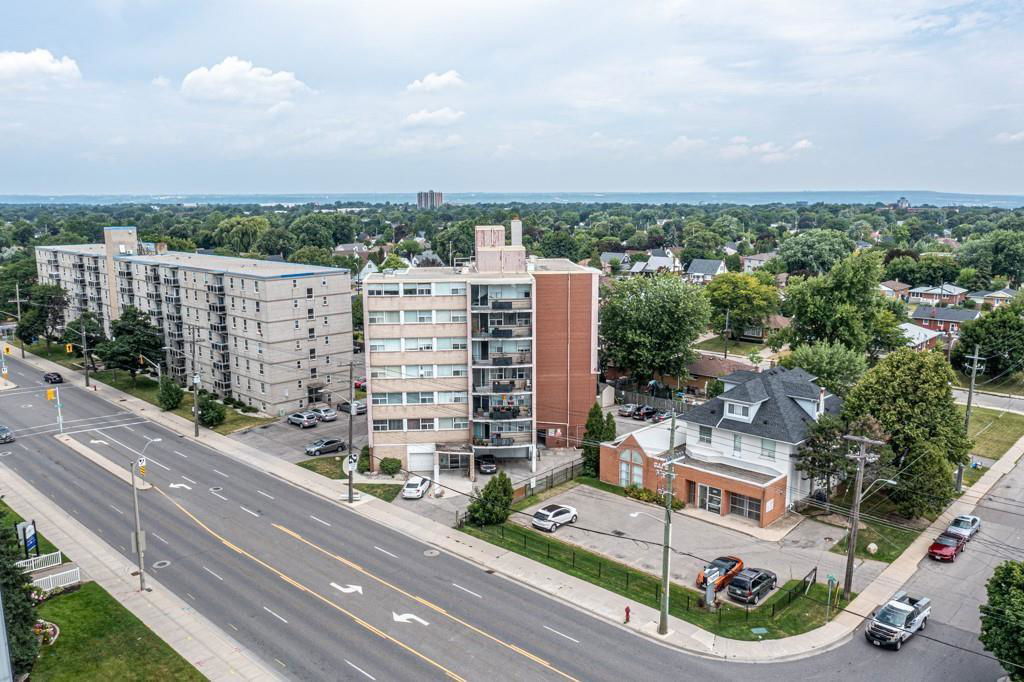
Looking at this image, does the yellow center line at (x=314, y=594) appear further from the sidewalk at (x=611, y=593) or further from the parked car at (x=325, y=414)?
the parked car at (x=325, y=414)

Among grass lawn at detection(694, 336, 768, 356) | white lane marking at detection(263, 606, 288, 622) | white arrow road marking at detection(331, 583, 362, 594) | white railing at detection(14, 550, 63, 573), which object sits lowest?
grass lawn at detection(694, 336, 768, 356)

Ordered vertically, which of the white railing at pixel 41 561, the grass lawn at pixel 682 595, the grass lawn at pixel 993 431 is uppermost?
the white railing at pixel 41 561

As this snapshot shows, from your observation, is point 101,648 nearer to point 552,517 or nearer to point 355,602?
point 355,602

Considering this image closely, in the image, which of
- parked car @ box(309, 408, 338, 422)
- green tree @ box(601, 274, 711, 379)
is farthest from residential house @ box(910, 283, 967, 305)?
parked car @ box(309, 408, 338, 422)

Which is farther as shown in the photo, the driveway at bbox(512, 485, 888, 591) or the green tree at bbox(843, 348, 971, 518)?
the green tree at bbox(843, 348, 971, 518)

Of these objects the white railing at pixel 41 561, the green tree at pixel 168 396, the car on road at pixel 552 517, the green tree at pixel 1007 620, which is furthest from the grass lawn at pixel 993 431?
the green tree at pixel 168 396

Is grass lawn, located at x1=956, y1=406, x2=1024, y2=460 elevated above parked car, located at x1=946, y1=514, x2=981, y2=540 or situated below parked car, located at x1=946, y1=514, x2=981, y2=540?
below

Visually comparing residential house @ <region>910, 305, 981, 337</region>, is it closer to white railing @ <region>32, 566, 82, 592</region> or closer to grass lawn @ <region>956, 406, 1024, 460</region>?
grass lawn @ <region>956, 406, 1024, 460</region>

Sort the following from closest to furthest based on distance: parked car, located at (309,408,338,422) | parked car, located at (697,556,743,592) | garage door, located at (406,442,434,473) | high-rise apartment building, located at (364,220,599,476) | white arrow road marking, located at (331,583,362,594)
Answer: white arrow road marking, located at (331,583,362,594)
parked car, located at (697,556,743,592)
high-rise apartment building, located at (364,220,599,476)
garage door, located at (406,442,434,473)
parked car, located at (309,408,338,422)
